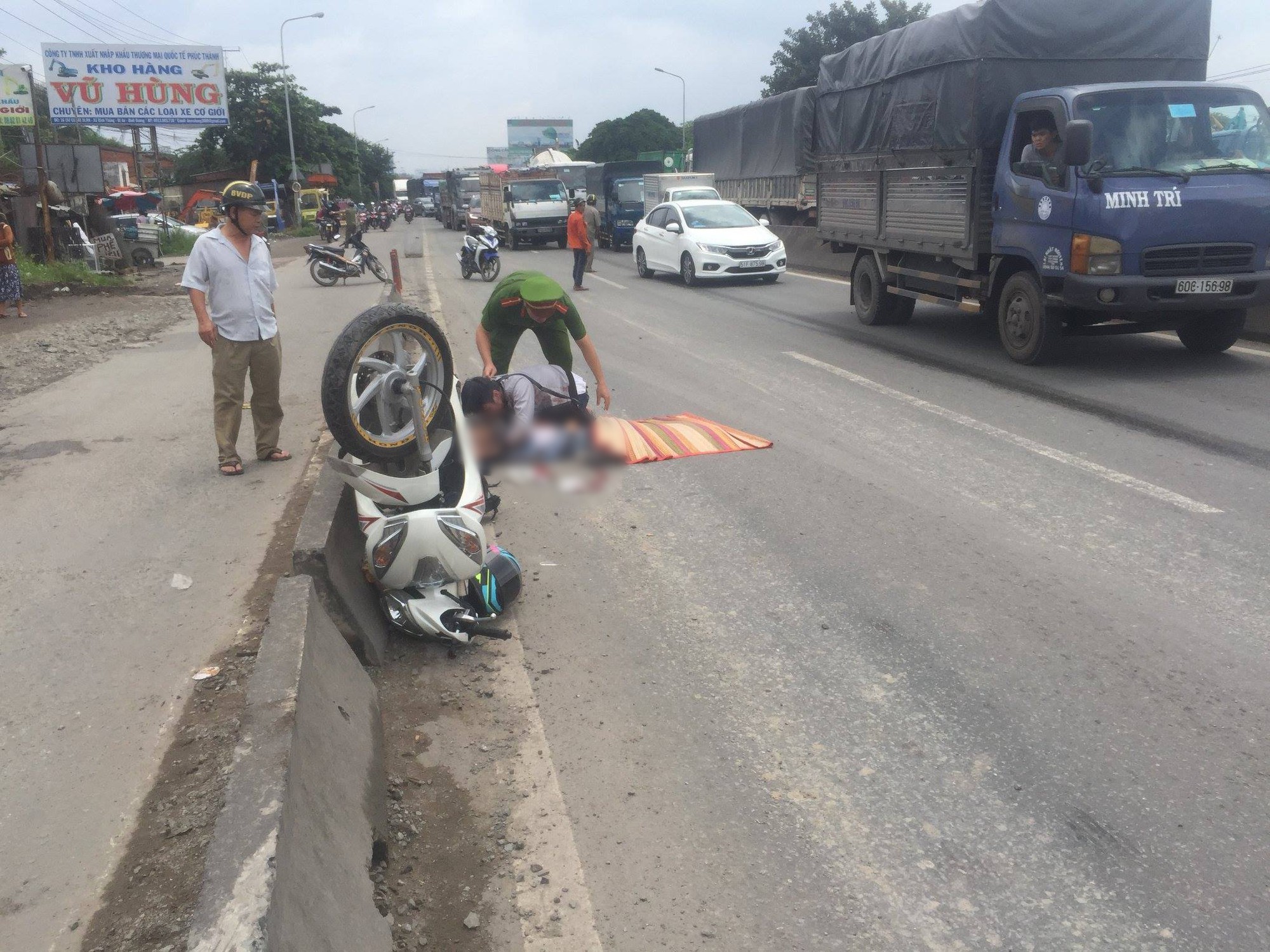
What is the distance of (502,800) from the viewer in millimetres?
3434

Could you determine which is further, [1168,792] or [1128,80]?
[1128,80]

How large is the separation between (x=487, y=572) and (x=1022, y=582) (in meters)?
2.47

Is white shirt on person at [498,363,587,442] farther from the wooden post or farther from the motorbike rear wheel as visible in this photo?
the wooden post

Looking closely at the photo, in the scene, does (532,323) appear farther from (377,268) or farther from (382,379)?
(377,268)

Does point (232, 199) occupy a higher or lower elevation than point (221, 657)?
higher

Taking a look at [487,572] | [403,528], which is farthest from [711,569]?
[403,528]

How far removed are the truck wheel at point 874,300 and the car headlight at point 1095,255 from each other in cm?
386

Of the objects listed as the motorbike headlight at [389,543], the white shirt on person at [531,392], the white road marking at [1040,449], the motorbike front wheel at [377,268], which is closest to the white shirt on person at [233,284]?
the white shirt on person at [531,392]

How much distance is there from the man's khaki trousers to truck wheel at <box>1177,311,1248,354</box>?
829 cm

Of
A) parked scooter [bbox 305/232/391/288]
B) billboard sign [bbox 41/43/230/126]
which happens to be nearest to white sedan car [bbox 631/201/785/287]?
parked scooter [bbox 305/232/391/288]

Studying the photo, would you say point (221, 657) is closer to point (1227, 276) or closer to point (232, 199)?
point (232, 199)

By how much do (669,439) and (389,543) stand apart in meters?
3.74

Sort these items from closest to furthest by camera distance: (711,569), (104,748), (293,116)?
(104,748)
(711,569)
(293,116)

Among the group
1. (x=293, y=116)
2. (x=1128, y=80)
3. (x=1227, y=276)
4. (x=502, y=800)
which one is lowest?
(x=502, y=800)
